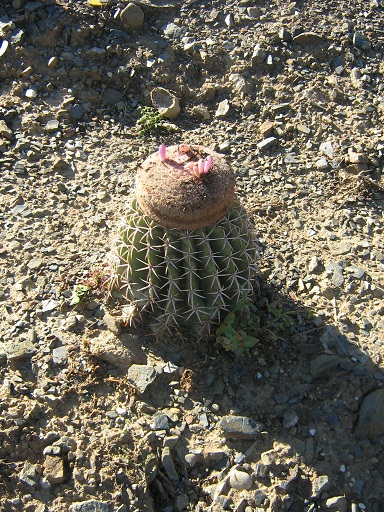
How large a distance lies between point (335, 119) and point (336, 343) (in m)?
2.51

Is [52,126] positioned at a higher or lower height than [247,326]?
higher

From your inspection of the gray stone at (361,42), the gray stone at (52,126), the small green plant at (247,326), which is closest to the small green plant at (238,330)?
the small green plant at (247,326)

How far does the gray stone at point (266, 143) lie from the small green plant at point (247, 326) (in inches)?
75.2

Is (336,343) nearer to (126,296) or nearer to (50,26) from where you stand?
(126,296)

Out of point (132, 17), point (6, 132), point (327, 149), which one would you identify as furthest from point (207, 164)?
point (132, 17)

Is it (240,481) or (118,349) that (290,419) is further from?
(118,349)

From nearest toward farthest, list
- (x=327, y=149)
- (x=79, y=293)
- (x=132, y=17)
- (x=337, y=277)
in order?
(x=79, y=293) < (x=337, y=277) < (x=327, y=149) < (x=132, y=17)

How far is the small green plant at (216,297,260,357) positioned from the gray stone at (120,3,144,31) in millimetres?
3756

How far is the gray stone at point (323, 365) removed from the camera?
3777mm

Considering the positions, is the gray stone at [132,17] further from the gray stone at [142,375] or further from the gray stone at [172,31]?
the gray stone at [142,375]

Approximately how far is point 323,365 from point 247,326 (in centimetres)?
57

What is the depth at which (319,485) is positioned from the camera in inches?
130

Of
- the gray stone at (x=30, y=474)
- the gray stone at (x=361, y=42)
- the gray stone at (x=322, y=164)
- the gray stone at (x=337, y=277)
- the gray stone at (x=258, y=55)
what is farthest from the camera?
the gray stone at (x=361, y=42)

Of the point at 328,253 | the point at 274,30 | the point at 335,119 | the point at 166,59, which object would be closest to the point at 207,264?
the point at 328,253
